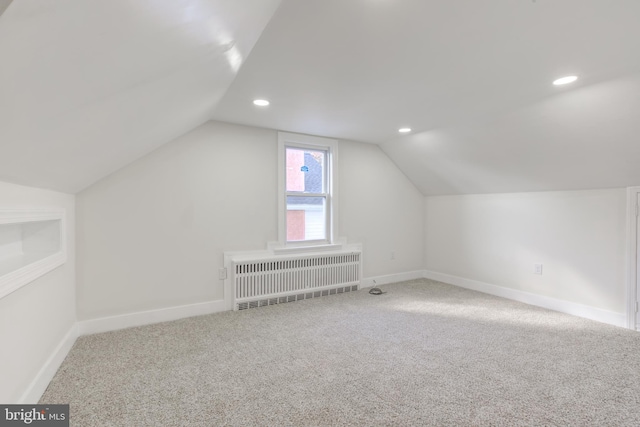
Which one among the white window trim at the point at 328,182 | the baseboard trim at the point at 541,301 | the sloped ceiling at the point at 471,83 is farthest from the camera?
the white window trim at the point at 328,182

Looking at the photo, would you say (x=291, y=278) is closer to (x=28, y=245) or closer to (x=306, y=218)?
(x=306, y=218)

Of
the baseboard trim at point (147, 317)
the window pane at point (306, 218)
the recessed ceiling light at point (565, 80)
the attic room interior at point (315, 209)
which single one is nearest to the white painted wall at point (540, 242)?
the attic room interior at point (315, 209)

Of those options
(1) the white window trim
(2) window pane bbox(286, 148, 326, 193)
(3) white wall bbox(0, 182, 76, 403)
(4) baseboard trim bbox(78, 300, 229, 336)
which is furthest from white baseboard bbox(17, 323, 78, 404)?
(2) window pane bbox(286, 148, 326, 193)

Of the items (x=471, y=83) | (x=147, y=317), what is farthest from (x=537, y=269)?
(x=147, y=317)

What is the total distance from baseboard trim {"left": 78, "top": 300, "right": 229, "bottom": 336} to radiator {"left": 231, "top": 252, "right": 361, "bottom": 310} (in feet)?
0.93

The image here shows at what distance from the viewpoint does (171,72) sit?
157cm

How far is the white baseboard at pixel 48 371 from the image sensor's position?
1.73 metres

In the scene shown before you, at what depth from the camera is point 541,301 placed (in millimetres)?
3703

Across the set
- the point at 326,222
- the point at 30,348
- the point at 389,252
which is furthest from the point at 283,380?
the point at 389,252

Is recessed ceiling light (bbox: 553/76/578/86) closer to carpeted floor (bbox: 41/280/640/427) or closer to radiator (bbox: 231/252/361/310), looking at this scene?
carpeted floor (bbox: 41/280/640/427)

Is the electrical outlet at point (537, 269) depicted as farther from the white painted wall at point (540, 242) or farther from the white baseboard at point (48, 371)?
the white baseboard at point (48, 371)

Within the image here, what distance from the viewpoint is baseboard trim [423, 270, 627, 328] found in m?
3.13

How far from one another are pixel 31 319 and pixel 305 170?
10.1 feet
